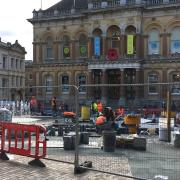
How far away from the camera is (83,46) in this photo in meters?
52.8

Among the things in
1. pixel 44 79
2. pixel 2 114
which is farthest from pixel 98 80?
pixel 2 114

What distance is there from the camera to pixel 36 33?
55.8 metres

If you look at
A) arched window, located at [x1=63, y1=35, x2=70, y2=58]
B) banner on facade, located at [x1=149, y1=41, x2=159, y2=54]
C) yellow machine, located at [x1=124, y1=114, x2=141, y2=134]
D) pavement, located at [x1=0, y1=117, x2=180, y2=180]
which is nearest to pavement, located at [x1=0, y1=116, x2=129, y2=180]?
pavement, located at [x1=0, y1=117, x2=180, y2=180]

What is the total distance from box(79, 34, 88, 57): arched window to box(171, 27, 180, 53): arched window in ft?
39.5

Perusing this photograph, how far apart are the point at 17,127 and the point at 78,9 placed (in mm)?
41719

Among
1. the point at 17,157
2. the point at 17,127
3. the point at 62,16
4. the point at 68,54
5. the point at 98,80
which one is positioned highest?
the point at 62,16

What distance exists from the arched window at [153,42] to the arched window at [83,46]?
920cm

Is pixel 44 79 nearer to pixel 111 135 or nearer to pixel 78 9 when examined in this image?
pixel 78 9

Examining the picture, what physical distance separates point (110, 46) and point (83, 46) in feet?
15.5

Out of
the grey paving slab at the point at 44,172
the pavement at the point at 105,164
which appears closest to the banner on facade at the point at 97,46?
the pavement at the point at 105,164

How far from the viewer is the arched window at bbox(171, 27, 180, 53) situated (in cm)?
4612

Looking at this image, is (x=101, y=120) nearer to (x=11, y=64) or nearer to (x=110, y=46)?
(x=110, y=46)

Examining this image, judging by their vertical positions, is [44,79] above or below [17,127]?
above

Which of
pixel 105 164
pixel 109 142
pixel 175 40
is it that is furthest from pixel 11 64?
pixel 105 164
